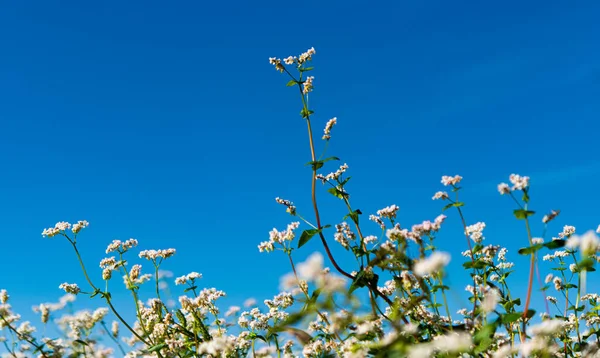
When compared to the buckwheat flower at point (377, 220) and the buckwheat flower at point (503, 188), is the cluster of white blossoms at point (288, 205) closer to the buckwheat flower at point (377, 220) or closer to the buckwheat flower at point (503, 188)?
the buckwheat flower at point (377, 220)

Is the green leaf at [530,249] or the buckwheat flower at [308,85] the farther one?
the buckwheat flower at [308,85]

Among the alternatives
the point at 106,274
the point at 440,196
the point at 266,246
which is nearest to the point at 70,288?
the point at 106,274

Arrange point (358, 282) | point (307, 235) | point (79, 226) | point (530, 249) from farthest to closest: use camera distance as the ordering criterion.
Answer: point (79, 226) < point (307, 235) < point (358, 282) < point (530, 249)

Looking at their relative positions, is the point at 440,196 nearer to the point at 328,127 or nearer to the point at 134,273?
the point at 328,127

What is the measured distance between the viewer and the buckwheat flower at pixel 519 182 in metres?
4.56

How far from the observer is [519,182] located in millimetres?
4598

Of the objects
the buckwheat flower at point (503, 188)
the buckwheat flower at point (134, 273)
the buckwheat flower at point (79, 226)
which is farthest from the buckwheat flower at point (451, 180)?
the buckwheat flower at point (79, 226)

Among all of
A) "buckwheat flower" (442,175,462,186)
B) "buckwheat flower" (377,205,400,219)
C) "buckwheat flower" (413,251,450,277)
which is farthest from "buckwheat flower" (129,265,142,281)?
"buckwheat flower" (413,251,450,277)

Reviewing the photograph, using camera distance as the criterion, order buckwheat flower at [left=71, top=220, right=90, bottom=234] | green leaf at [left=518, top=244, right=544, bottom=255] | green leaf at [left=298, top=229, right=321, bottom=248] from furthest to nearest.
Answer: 1. buckwheat flower at [left=71, top=220, right=90, bottom=234]
2. green leaf at [left=298, top=229, right=321, bottom=248]
3. green leaf at [left=518, top=244, right=544, bottom=255]

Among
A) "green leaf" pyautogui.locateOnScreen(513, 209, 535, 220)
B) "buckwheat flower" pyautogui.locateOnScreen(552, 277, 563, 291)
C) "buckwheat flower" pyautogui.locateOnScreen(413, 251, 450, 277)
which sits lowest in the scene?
"buckwheat flower" pyautogui.locateOnScreen(413, 251, 450, 277)

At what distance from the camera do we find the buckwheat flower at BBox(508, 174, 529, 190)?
456 centimetres

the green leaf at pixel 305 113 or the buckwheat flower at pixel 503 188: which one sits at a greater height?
the green leaf at pixel 305 113

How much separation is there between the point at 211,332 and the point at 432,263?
14.8 ft

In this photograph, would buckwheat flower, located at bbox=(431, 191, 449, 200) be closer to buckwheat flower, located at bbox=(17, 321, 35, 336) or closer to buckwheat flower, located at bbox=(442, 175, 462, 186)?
buckwheat flower, located at bbox=(442, 175, 462, 186)
